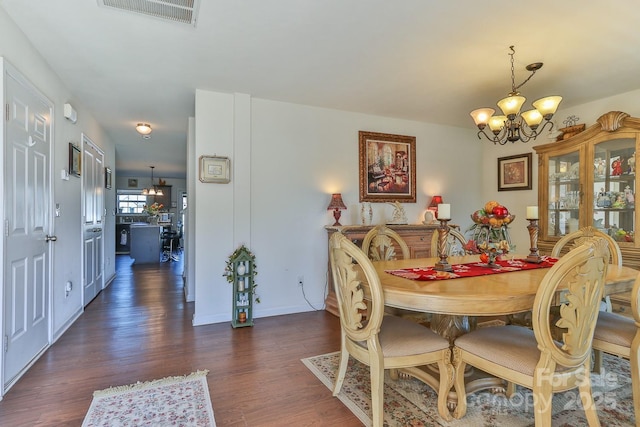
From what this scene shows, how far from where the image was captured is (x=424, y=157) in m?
4.77

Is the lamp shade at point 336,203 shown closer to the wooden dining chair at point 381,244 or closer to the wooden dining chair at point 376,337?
Result: the wooden dining chair at point 381,244

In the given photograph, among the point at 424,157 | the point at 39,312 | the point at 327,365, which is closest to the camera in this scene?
the point at 327,365

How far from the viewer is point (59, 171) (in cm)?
317

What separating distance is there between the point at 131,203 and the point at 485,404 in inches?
499

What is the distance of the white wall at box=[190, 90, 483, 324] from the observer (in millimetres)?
3531

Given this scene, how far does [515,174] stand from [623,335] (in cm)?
338

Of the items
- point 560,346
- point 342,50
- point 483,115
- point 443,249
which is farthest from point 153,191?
point 560,346

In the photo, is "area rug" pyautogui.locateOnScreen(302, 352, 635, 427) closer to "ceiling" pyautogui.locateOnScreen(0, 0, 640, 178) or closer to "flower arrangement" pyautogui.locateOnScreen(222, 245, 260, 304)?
"flower arrangement" pyautogui.locateOnScreen(222, 245, 260, 304)

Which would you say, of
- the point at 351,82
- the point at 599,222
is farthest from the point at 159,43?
the point at 599,222

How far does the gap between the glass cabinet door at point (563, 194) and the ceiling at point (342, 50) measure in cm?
74

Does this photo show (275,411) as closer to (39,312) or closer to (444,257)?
(444,257)

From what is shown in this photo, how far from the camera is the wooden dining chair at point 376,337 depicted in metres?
1.67

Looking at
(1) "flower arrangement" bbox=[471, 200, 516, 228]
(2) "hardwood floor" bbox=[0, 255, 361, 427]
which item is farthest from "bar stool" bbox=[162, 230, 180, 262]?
(1) "flower arrangement" bbox=[471, 200, 516, 228]

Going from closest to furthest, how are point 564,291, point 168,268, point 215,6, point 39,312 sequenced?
point 564,291 → point 215,6 → point 39,312 → point 168,268
